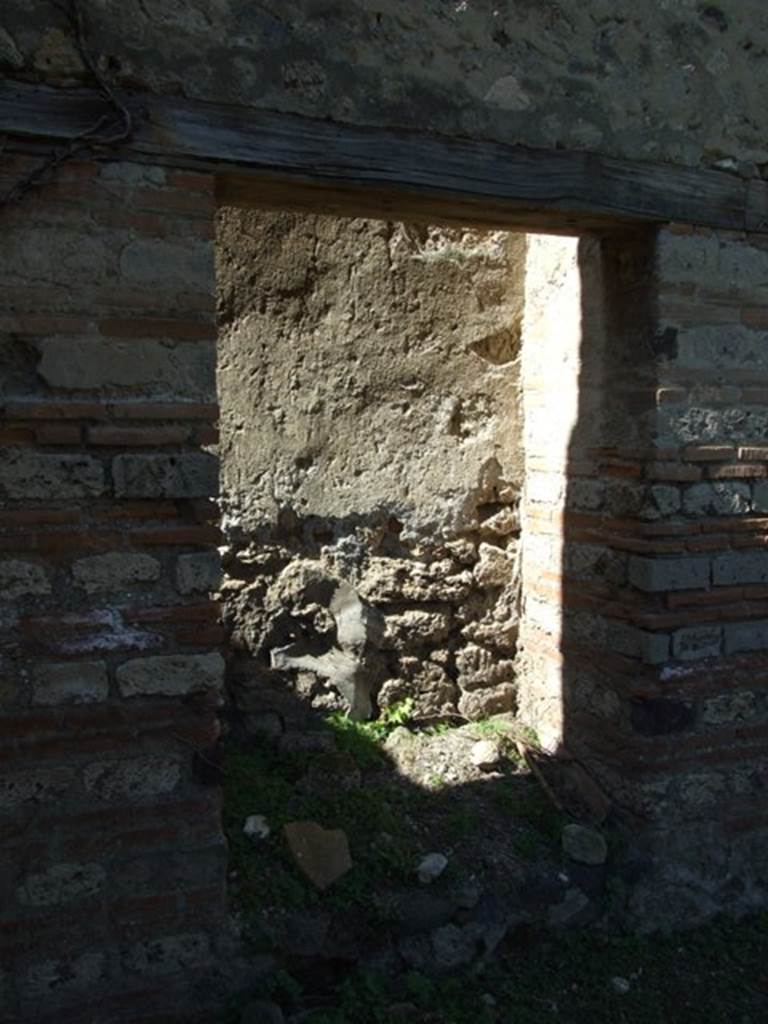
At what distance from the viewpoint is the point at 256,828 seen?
3.34 m

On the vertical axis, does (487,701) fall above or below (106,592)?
below

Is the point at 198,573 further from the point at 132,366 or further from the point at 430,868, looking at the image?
the point at 430,868

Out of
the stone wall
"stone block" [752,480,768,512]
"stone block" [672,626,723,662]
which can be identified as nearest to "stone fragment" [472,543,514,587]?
the stone wall

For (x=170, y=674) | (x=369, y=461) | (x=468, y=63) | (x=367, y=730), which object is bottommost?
(x=367, y=730)

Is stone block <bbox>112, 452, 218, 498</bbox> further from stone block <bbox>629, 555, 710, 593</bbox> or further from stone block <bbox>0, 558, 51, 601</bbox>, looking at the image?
stone block <bbox>629, 555, 710, 593</bbox>

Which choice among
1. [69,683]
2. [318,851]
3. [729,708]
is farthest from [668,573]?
[69,683]

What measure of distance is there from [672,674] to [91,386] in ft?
7.32

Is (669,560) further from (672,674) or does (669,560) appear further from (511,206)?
(511,206)

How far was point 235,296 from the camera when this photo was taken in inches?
155

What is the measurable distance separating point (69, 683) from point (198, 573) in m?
0.47

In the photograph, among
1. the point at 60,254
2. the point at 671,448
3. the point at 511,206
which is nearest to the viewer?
the point at 60,254

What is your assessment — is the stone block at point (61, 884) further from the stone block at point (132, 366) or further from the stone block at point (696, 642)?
the stone block at point (696, 642)

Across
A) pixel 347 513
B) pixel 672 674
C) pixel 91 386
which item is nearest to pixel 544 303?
pixel 347 513

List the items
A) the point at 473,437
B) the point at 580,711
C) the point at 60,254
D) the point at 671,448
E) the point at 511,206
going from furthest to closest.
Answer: the point at 473,437, the point at 580,711, the point at 671,448, the point at 511,206, the point at 60,254
